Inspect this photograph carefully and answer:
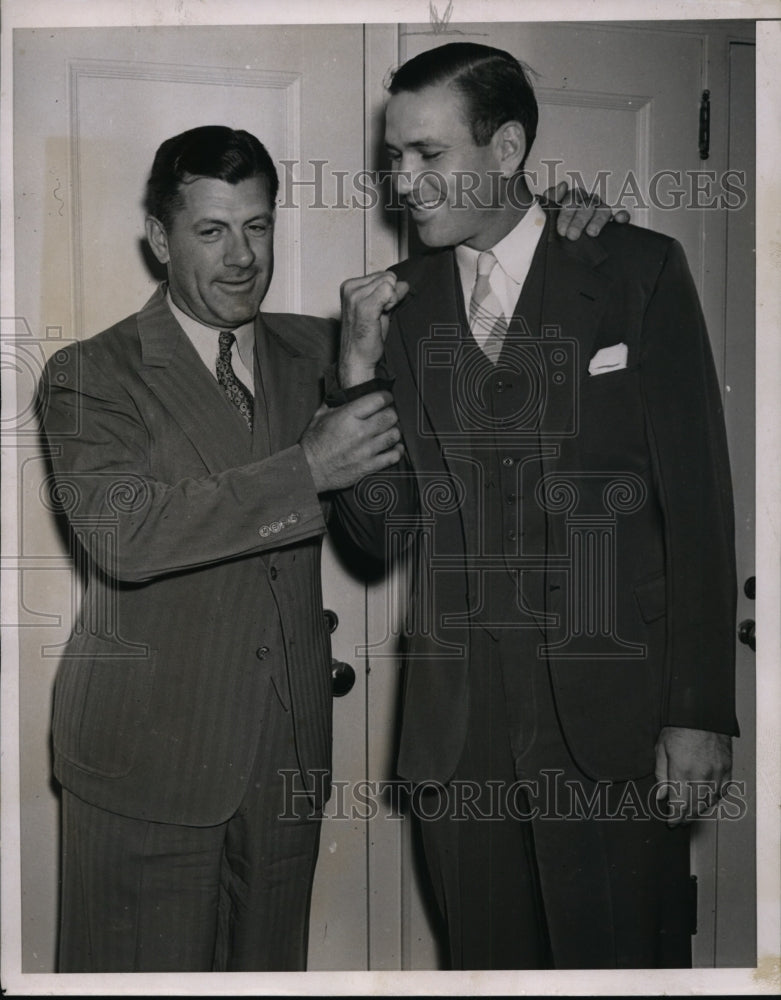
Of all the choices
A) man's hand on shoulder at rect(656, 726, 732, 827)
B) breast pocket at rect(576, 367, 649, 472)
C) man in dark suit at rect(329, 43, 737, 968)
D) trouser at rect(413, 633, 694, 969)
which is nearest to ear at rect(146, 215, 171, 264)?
man in dark suit at rect(329, 43, 737, 968)

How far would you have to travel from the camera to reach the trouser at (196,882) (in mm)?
1684

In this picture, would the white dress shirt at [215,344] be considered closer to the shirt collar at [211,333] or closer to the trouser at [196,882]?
the shirt collar at [211,333]

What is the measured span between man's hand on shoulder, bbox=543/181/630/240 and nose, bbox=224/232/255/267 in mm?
490

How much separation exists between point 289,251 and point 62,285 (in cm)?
38

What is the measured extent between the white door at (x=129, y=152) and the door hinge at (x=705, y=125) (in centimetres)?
56

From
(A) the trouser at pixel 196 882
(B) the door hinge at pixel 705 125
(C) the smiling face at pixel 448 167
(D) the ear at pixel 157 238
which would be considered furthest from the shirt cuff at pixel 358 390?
(B) the door hinge at pixel 705 125

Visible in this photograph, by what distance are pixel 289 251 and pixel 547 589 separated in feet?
2.28

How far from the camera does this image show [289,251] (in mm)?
1701

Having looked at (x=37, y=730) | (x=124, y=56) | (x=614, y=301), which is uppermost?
(x=124, y=56)

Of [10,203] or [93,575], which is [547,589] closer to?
[93,575]

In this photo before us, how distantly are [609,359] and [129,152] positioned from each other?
0.84m

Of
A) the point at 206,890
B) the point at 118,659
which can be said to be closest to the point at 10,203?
the point at 118,659

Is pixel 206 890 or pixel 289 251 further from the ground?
pixel 289 251

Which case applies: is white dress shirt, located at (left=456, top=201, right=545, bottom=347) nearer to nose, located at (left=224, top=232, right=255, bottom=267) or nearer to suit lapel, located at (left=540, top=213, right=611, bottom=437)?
suit lapel, located at (left=540, top=213, right=611, bottom=437)
